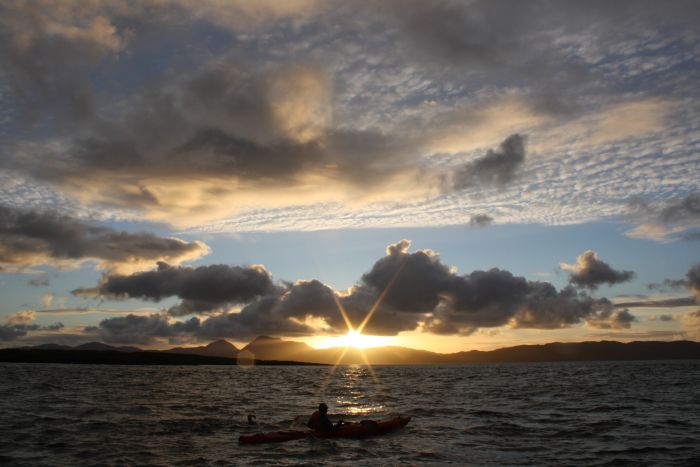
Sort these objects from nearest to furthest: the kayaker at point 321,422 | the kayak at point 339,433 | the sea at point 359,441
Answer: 1. the sea at point 359,441
2. the kayak at point 339,433
3. the kayaker at point 321,422

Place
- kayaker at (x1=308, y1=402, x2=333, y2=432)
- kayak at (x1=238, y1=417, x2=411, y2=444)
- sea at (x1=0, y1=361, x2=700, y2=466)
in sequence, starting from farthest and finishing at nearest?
kayaker at (x1=308, y1=402, x2=333, y2=432), kayak at (x1=238, y1=417, x2=411, y2=444), sea at (x1=0, y1=361, x2=700, y2=466)

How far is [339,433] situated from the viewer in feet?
114

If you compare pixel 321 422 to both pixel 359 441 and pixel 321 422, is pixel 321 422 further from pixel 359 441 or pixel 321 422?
pixel 359 441

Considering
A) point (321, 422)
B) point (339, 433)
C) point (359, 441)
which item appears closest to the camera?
point (359, 441)

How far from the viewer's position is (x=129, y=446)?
3089 cm

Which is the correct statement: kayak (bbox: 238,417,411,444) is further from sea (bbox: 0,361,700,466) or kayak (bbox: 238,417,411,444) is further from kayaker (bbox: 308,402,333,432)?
sea (bbox: 0,361,700,466)

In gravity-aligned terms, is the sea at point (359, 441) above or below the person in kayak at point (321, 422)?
below

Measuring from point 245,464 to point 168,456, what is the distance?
4635 mm

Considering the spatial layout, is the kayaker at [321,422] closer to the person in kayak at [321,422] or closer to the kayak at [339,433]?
the person in kayak at [321,422]

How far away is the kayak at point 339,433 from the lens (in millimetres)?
32281

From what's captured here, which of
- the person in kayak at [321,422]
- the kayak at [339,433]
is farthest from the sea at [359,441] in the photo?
the person in kayak at [321,422]

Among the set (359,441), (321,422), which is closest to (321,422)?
(321,422)

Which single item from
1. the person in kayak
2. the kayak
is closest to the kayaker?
the person in kayak

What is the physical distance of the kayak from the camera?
106 ft
